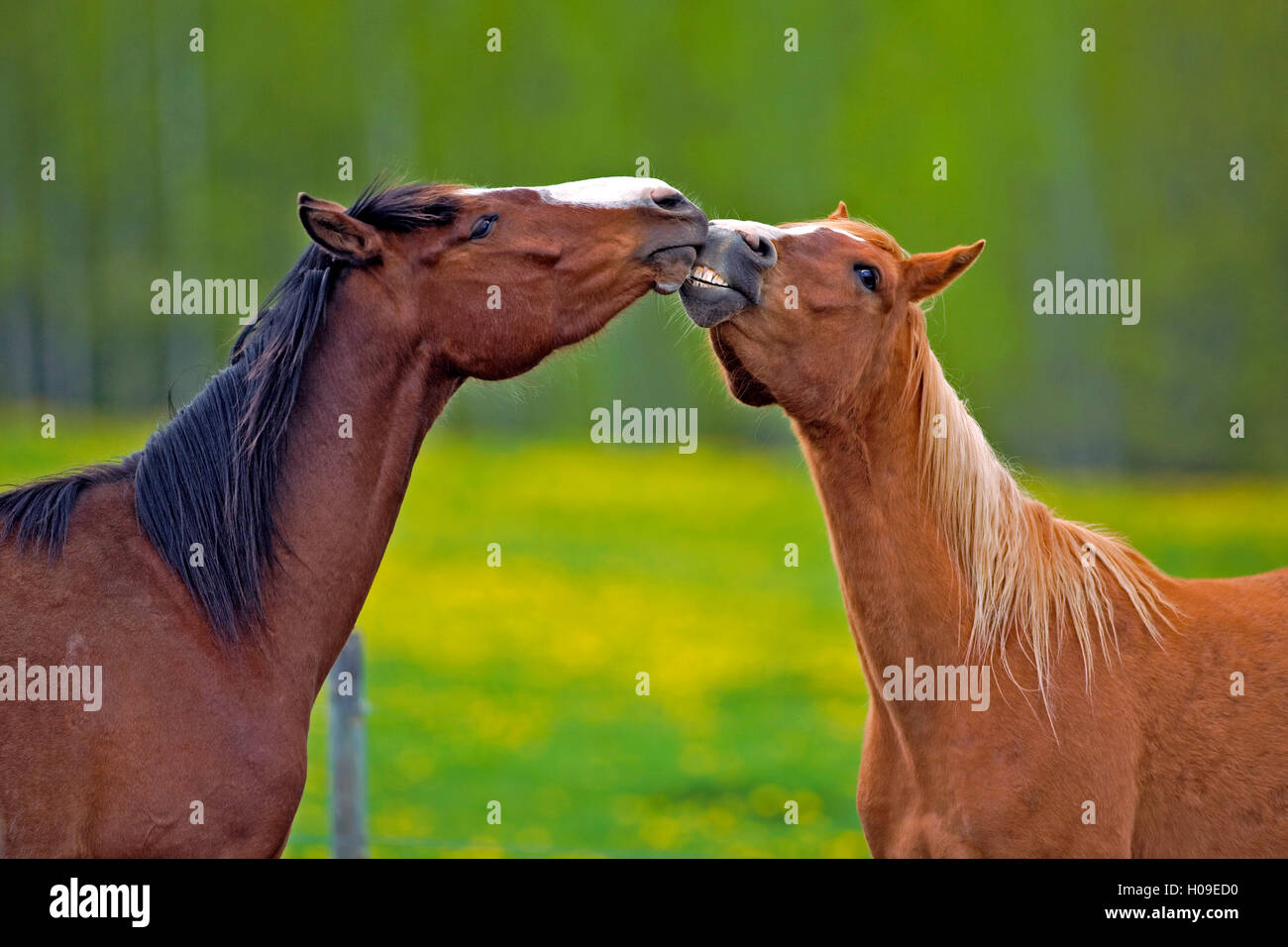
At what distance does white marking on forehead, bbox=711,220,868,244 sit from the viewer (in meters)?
3.99

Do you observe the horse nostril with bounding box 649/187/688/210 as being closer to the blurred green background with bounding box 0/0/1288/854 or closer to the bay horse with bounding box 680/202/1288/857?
the bay horse with bounding box 680/202/1288/857

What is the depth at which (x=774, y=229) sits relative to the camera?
4.08 m

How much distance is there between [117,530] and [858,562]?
2364 millimetres

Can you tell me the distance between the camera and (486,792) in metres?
9.33

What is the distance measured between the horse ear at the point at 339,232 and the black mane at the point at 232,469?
118mm

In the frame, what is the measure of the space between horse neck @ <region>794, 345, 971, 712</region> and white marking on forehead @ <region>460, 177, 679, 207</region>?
97 cm

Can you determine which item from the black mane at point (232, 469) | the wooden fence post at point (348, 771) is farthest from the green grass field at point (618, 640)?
the black mane at point (232, 469)

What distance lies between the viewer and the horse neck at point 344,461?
358cm

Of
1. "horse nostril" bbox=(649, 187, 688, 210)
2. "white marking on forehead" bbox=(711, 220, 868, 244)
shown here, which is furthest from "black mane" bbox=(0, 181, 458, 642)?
"white marking on forehead" bbox=(711, 220, 868, 244)

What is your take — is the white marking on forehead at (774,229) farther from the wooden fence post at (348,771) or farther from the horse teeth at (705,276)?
the wooden fence post at (348,771)

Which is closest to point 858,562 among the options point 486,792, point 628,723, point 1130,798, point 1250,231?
point 1130,798

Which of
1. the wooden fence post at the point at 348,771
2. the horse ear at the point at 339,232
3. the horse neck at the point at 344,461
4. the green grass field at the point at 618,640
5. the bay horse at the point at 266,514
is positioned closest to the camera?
the bay horse at the point at 266,514

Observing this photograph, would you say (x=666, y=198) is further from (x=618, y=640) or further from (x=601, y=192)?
(x=618, y=640)

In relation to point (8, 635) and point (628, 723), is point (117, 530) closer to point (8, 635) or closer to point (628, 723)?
point (8, 635)
